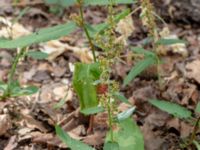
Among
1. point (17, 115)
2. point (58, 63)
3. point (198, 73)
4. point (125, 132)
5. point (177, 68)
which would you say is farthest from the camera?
point (58, 63)

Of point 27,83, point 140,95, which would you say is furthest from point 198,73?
point 27,83

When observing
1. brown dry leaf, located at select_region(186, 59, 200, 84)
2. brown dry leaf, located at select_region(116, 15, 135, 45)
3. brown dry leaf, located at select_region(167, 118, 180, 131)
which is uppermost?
brown dry leaf, located at select_region(116, 15, 135, 45)

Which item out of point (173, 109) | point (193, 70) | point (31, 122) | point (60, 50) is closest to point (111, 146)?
point (173, 109)

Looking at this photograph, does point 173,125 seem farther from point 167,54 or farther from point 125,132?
point 167,54

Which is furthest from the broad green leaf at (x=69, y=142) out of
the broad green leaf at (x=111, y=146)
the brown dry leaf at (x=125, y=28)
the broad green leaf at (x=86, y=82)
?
the brown dry leaf at (x=125, y=28)

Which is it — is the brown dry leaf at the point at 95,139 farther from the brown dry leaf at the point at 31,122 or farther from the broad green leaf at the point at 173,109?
the broad green leaf at the point at 173,109

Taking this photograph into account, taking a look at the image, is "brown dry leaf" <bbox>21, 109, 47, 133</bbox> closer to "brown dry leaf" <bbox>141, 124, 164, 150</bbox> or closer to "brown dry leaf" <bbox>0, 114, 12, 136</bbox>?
"brown dry leaf" <bbox>0, 114, 12, 136</bbox>

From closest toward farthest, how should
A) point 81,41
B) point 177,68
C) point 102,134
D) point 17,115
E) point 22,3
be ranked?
1. point 102,134
2. point 17,115
3. point 177,68
4. point 81,41
5. point 22,3

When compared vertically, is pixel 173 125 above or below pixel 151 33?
below

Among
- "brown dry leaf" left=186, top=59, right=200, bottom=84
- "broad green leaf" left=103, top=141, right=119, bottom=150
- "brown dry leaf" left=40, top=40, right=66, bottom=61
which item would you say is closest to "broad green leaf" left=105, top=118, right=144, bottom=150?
"broad green leaf" left=103, top=141, right=119, bottom=150
